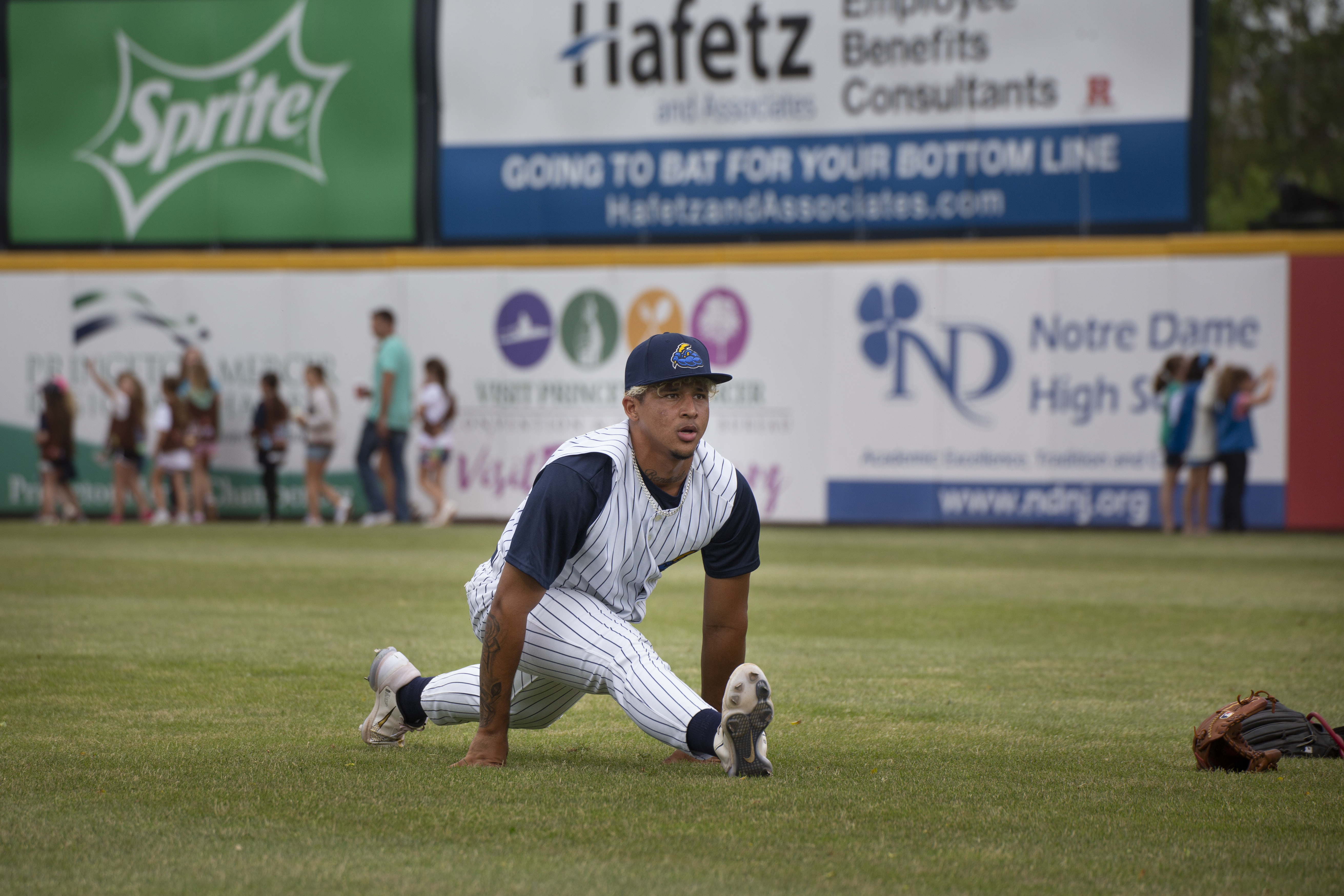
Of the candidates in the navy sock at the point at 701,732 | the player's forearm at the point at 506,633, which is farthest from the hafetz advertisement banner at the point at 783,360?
the navy sock at the point at 701,732

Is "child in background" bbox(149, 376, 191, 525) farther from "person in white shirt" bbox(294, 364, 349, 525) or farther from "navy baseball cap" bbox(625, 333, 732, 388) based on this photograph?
"navy baseball cap" bbox(625, 333, 732, 388)

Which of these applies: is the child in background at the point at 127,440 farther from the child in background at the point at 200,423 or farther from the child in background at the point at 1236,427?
the child in background at the point at 1236,427

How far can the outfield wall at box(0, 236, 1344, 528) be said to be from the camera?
17.5 m

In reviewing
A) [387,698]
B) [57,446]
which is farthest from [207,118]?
[387,698]

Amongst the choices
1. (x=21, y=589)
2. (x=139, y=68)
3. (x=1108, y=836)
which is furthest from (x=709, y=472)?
(x=139, y=68)

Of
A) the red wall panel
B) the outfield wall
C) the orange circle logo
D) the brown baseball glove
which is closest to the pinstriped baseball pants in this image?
the brown baseball glove

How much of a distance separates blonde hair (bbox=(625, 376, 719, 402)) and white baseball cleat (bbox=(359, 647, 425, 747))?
4.28 ft

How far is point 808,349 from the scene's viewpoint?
727 inches

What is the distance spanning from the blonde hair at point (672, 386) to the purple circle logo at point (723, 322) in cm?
1387

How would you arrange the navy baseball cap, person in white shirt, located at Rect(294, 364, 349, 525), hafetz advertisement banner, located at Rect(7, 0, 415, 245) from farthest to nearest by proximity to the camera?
hafetz advertisement banner, located at Rect(7, 0, 415, 245) → person in white shirt, located at Rect(294, 364, 349, 525) → the navy baseball cap

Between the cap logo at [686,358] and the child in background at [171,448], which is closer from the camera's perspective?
the cap logo at [686,358]

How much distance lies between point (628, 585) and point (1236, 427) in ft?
44.6

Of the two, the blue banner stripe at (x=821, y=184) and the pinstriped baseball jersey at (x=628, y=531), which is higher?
the blue banner stripe at (x=821, y=184)

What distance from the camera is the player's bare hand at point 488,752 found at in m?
4.86
